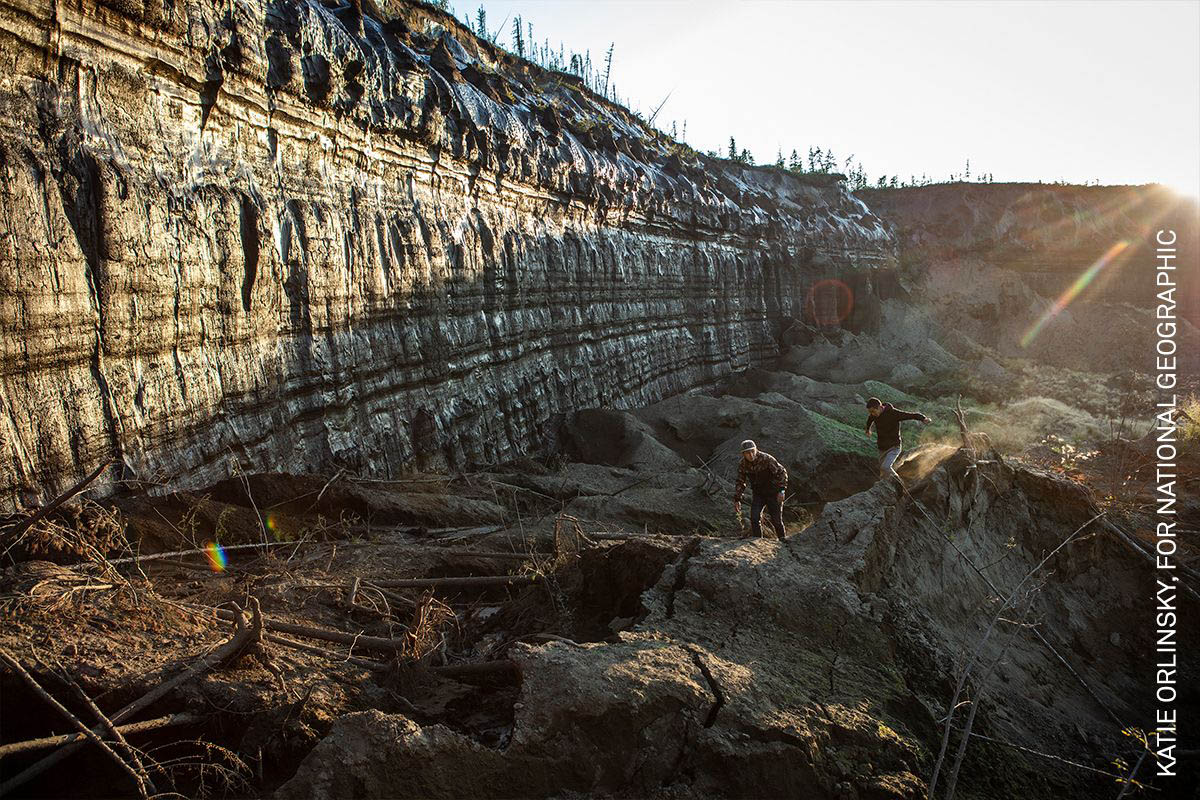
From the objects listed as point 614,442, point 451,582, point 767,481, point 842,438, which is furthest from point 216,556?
point 842,438

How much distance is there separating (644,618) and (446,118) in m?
10.6

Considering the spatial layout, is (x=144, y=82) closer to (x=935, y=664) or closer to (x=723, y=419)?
(x=935, y=664)

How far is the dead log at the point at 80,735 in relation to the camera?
311 cm

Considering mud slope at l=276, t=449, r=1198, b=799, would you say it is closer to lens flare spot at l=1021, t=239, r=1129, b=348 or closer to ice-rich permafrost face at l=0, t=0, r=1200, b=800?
ice-rich permafrost face at l=0, t=0, r=1200, b=800

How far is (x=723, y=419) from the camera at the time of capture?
1628 centimetres

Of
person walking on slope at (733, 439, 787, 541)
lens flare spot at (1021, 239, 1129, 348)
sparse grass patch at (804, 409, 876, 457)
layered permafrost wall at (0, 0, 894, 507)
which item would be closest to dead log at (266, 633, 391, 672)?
layered permafrost wall at (0, 0, 894, 507)

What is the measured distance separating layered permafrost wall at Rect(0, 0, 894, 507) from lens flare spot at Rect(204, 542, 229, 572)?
121cm

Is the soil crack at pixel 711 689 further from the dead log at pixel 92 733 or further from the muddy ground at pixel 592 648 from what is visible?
the dead log at pixel 92 733

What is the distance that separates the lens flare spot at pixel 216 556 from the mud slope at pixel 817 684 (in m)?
3.48

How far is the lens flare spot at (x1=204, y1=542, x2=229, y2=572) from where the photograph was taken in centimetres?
625

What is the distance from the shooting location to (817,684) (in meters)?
4.10

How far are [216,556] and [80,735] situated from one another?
3.41 meters

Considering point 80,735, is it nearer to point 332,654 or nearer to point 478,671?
point 332,654

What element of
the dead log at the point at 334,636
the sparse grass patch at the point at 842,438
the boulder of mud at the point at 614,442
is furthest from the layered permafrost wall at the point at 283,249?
the sparse grass patch at the point at 842,438
